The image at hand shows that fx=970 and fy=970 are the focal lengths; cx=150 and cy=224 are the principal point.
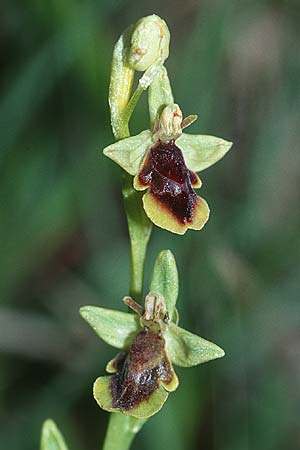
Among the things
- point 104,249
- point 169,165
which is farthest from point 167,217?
point 104,249

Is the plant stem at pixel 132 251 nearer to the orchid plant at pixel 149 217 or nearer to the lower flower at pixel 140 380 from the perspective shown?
the orchid plant at pixel 149 217

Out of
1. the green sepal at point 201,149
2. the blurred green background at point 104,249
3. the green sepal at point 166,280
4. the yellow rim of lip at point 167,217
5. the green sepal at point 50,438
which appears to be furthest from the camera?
the blurred green background at point 104,249

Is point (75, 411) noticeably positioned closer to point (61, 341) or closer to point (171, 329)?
point (61, 341)

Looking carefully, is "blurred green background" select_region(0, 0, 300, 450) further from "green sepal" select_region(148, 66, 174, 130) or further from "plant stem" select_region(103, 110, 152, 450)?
"green sepal" select_region(148, 66, 174, 130)

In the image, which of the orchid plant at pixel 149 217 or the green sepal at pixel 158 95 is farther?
the green sepal at pixel 158 95

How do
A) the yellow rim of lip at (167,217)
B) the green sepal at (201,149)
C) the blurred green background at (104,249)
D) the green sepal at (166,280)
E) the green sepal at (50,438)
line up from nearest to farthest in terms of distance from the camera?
the yellow rim of lip at (167,217) < the green sepal at (166,280) < the green sepal at (201,149) < the green sepal at (50,438) < the blurred green background at (104,249)

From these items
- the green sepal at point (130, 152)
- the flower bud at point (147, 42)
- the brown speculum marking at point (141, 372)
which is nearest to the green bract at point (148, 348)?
the brown speculum marking at point (141, 372)

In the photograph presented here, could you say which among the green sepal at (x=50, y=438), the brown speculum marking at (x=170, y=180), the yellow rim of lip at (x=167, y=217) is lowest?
the green sepal at (x=50, y=438)
